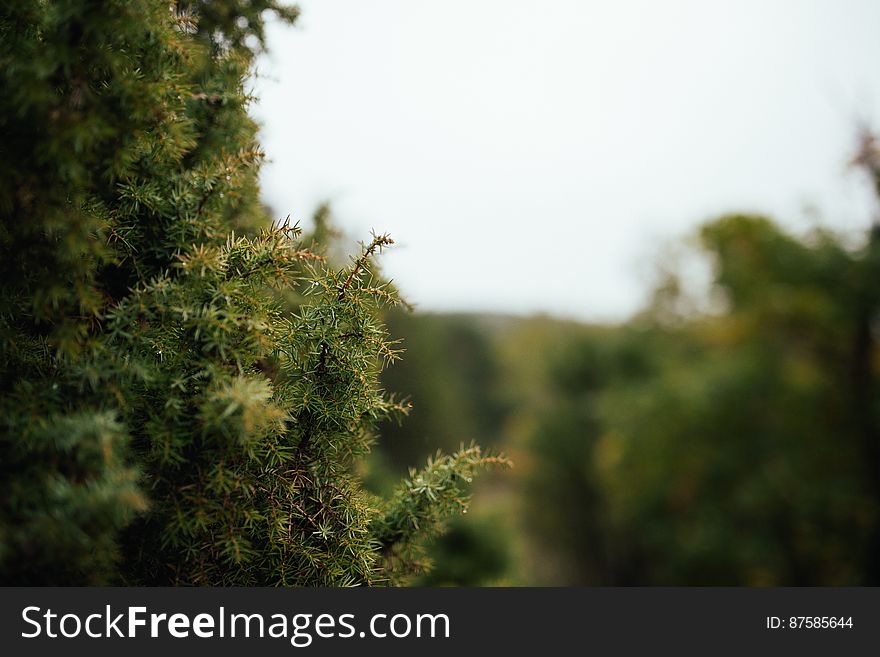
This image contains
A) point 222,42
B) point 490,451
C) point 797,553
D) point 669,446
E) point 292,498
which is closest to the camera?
point 292,498

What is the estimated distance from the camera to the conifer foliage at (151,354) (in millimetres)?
1822

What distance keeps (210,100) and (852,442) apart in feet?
45.9

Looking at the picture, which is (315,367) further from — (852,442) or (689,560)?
(689,560)

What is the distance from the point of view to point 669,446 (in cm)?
1417

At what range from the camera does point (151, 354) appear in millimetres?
2082

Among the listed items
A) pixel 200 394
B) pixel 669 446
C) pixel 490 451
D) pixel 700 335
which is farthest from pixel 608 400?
pixel 200 394

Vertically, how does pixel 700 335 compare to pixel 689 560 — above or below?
above

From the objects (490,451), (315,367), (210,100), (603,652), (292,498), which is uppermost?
(210,100)

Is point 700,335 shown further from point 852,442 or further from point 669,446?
point 852,442

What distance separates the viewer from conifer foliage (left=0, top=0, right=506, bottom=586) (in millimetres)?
1822

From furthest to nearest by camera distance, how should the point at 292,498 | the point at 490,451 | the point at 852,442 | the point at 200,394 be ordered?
the point at 852,442 < the point at 490,451 < the point at 292,498 < the point at 200,394

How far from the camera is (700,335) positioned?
1861 cm

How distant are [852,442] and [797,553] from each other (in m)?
3.45

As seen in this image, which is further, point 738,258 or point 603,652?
point 738,258
